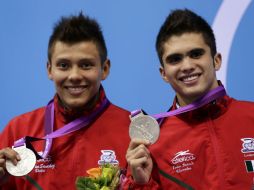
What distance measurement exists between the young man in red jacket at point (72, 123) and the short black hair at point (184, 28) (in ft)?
0.77

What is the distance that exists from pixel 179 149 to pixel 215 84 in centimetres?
27

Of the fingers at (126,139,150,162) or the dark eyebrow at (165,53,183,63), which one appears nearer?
the fingers at (126,139,150,162)

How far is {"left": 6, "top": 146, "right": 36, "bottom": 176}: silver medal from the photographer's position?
153cm

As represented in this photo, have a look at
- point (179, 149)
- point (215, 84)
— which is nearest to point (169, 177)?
point (179, 149)

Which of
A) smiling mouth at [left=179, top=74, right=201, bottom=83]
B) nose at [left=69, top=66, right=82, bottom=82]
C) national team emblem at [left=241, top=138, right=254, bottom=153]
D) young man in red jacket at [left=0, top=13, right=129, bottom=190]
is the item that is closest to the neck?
young man in red jacket at [left=0, top=13, right=129, bottom=190]

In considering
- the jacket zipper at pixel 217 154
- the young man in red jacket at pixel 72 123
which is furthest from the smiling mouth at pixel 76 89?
the jacket zipper at pixel 217 154

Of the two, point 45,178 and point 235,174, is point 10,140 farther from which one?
point 235,174

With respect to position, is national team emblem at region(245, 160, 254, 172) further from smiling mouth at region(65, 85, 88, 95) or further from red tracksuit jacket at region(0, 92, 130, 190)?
smiling mouth at region(65, 85, 88, 95)

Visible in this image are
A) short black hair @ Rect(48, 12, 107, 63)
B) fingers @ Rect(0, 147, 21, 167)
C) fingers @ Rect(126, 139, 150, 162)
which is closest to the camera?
fingers @ Rect(126, 139, 150, 162)

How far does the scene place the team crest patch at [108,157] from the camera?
167cm

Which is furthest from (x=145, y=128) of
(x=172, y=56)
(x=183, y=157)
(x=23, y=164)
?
(x=23, y=164)

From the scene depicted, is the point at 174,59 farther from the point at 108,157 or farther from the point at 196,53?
the point at 108,157

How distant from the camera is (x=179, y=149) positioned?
5.32 feet

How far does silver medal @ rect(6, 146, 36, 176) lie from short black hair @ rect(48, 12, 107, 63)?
1.29ft
